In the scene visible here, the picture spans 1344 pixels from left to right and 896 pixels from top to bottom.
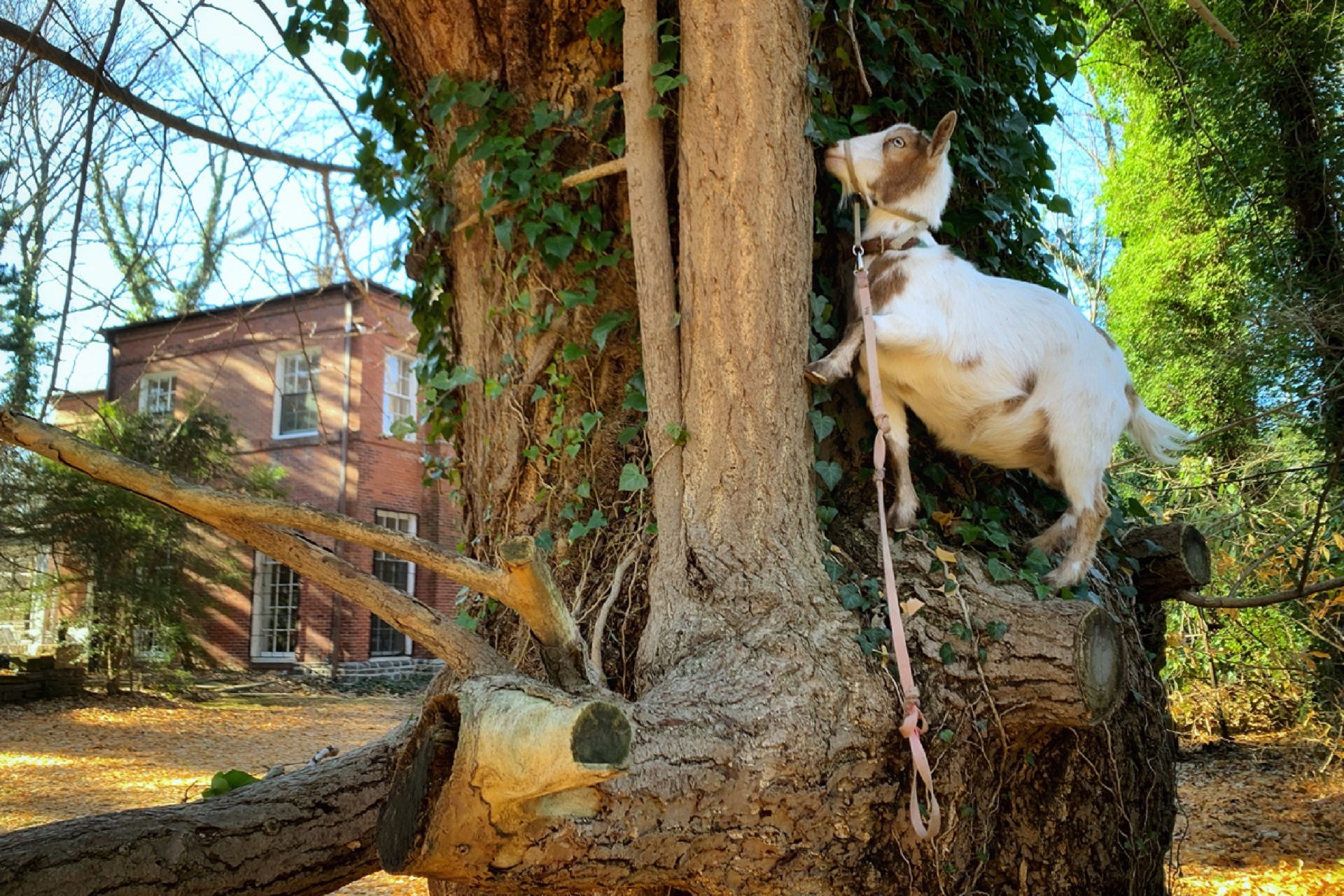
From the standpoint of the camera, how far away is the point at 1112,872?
3455 mm

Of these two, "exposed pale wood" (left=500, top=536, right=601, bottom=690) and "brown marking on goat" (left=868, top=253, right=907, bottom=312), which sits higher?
"brown marking on goat" (left=868, top=253, right=907, bottom=312)

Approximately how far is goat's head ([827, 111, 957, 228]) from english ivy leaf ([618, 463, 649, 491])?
1.13 m

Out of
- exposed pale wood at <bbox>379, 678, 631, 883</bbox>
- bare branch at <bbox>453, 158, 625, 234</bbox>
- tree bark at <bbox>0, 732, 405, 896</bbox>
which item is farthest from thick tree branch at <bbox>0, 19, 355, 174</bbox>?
exposed pale wood at <bbox>379, 678, 631, 883</bbox>

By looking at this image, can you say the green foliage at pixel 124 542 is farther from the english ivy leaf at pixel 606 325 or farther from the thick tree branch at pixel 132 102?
the english ivy leaf at pixel 606 325

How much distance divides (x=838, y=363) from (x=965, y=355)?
1.31ft

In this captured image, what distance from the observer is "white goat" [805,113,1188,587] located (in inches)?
125

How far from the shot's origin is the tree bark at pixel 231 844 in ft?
8.19

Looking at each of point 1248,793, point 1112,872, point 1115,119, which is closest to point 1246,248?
point 1115,119

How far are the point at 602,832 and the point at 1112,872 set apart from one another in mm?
2091

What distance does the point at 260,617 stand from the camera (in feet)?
65.0

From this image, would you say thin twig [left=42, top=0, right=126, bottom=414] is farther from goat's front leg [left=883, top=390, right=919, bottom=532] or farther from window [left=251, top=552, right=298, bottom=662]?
window [left=251, top=552, right=298, bottom=662]

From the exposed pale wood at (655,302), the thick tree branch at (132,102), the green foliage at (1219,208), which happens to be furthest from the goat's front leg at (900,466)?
the green foliage at (1219,208)

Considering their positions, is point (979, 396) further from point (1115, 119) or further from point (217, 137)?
point (1115, 119)

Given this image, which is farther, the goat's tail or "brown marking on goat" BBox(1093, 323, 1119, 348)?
the goat's tail
